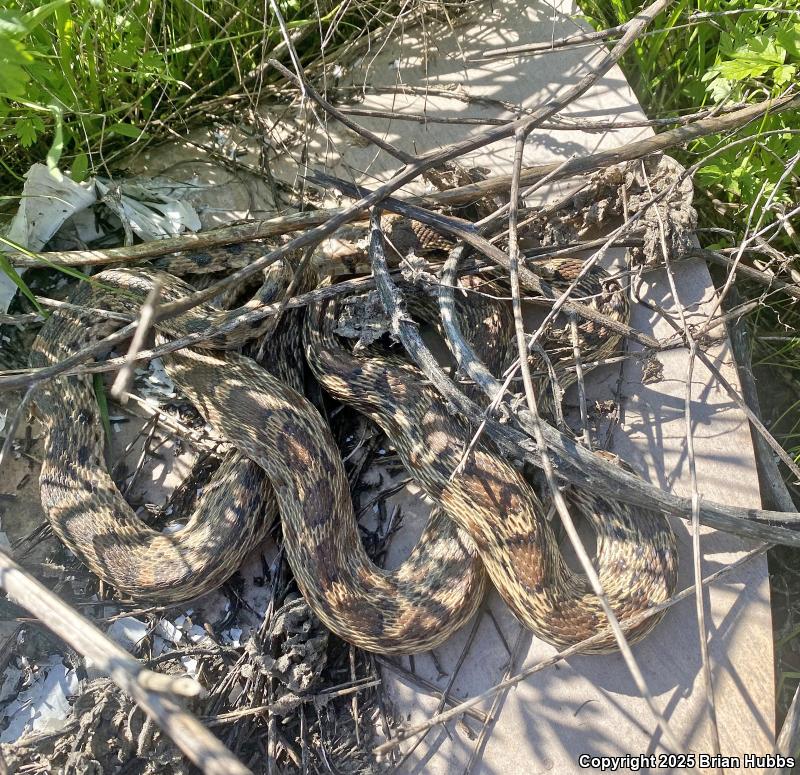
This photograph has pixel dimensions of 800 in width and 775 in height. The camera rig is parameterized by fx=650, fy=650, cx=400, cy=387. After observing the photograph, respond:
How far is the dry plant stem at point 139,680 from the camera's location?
140cm

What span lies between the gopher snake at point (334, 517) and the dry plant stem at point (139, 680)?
0.91 metres

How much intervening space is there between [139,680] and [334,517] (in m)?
1.24

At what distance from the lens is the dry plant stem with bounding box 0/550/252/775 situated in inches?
55.2

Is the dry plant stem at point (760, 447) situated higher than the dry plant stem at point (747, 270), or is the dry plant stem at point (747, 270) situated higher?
the dry plant stem at point (747, 270)

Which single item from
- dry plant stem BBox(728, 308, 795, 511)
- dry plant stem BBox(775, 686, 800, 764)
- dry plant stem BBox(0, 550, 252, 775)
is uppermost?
dry plant stem BBox(0, 550, 252, 775)

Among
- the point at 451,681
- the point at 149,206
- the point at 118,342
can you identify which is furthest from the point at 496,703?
the point at 149,206

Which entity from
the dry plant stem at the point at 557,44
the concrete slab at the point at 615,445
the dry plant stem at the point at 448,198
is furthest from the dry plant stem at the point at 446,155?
the concrete slab at the point at 615,445

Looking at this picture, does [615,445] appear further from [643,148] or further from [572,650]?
[643,148]

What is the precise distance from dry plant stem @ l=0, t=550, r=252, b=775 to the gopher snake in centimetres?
91

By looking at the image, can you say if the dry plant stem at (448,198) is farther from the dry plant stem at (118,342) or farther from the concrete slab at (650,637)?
the concrete slab at (650,637)

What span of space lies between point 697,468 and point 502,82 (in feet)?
7.49

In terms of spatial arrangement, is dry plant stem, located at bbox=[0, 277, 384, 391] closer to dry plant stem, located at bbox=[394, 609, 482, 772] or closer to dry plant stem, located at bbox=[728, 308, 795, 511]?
dry plant stem, located at bbox=[394, 609, 482, 772]

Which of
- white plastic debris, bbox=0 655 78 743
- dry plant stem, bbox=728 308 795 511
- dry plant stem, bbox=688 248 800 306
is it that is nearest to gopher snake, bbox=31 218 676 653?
white plastic debris, bbox=0 655 78 743

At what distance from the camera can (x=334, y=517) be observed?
8.76 feet
